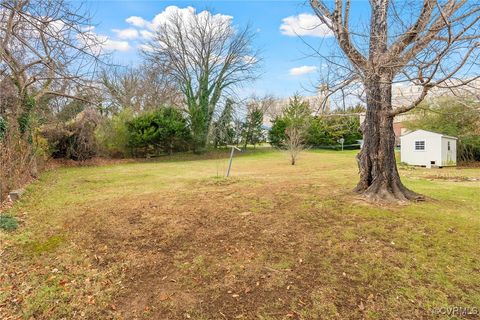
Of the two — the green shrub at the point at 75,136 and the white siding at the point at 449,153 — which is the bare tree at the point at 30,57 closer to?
the green shrub at the point at 75,136

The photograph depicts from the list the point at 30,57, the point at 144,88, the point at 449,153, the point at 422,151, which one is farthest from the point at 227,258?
the point at 144,88

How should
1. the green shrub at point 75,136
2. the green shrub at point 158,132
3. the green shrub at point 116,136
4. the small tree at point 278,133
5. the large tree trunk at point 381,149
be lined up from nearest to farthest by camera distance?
the large tree trunk at point 381,149 → the green shrub at point 75,136 → the green shrub at point 116,136 → the green shrub at point 158,132 → the small tree at point 278,133

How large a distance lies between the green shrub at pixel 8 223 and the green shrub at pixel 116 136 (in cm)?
1118

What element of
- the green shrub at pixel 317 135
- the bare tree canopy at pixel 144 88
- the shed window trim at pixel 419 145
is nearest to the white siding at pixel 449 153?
the shed window trim at pixel 419 145

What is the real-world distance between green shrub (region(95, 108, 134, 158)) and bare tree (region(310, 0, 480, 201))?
1334cm

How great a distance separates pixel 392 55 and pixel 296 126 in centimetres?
1631

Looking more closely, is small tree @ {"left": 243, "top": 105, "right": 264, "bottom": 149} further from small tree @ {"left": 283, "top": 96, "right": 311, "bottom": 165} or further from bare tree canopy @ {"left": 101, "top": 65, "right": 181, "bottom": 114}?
bare tree canopy @ {"left": 101, "top": 65, "right": 181, "bottom": 114}

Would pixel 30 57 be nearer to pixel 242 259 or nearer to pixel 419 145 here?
pixel 242 259

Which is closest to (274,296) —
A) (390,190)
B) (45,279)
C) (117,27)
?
(45,279)

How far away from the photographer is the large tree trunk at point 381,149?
15.5ft

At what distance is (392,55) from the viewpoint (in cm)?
364

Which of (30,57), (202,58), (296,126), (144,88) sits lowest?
(296,126)

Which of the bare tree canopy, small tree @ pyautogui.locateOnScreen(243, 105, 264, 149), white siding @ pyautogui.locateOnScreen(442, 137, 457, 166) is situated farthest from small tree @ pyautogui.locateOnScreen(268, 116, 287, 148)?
white siding @ pyautogui.locateOnScreen(442, 137, 457, 166)

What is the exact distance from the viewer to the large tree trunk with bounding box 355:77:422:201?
186 inches
